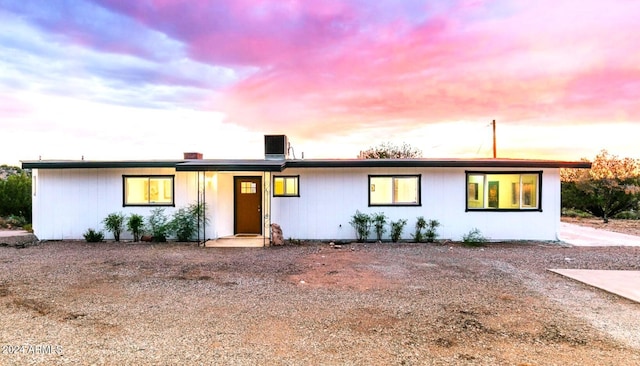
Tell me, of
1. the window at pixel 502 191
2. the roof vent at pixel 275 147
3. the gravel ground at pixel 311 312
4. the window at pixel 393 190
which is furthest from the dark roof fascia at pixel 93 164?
the window at pixel 502 191

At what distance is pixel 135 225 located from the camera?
10.5 metres

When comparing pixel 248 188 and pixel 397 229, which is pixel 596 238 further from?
pixel 248 188

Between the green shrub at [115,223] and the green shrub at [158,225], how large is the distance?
0.86m

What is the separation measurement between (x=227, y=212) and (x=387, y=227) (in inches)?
217

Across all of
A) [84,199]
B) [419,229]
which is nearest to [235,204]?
[84,199]

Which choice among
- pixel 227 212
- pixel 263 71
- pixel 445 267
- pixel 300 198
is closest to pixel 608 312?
pixel 445 267

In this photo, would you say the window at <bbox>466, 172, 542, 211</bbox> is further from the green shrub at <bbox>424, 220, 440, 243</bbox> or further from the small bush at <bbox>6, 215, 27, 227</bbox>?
the small bush at <bbox>6, 215, 27, 227</bbox>

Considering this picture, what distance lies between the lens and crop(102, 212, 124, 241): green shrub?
1052 cm

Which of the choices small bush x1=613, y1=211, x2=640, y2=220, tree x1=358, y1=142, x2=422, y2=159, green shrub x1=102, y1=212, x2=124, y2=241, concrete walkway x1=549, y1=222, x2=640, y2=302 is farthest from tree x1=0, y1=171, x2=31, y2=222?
small bush x1=613, y1=211, x2=640, y2=220

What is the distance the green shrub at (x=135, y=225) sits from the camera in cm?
1045

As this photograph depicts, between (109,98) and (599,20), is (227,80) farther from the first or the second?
(599,20)

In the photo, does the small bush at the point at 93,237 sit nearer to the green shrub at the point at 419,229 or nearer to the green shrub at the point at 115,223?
the green shrub at the point at 115,223

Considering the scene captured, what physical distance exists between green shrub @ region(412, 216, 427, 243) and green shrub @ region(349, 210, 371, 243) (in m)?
1.52

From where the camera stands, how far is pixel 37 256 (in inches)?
328
